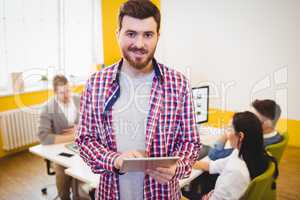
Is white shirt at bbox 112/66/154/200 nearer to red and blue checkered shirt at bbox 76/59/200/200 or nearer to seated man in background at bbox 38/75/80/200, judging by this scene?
red and blue checkered shirt at bbox 76/59/200/200

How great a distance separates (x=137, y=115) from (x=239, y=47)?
3310mm

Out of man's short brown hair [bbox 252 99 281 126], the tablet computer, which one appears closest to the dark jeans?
man's short brown hair [bbox 252 99 281 126]

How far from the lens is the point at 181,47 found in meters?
4.45

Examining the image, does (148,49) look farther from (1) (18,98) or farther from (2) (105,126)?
(1) (18,98)

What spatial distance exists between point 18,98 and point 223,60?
3.29 meters

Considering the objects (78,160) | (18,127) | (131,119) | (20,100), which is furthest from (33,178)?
(131,119)

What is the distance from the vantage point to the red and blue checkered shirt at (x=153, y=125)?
1.07 metres

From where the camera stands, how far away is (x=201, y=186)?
2.04 m

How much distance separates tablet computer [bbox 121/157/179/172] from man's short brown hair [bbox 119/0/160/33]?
0.57 m

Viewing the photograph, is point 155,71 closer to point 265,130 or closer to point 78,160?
point 78,160

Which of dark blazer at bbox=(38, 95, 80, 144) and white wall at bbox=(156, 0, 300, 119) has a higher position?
white wall at bbox=(156, 0, 300, 119)

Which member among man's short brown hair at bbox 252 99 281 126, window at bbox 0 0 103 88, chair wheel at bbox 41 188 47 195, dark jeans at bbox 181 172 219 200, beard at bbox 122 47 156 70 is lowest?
chair wheel at bbox 41 188 47 195

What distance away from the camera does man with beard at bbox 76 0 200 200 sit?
3.41 feet

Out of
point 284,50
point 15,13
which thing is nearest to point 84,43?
point 15,13
